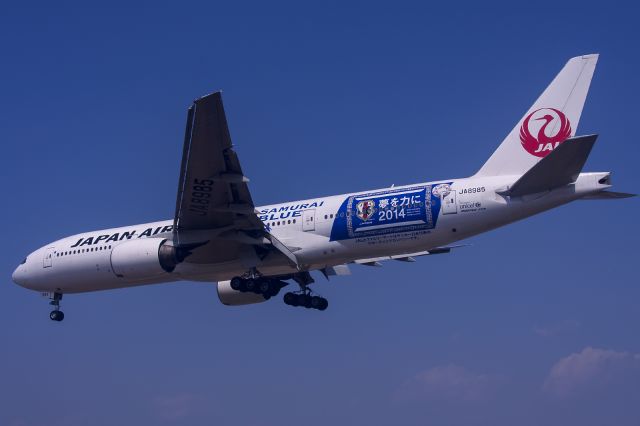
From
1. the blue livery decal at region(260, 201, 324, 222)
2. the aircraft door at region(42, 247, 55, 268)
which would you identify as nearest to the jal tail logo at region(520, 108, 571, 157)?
the blue livery decal at region(260, 201, 324, 222)

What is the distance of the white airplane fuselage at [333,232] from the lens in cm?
3022

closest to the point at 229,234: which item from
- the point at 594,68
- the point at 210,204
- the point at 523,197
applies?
the point at 210,204

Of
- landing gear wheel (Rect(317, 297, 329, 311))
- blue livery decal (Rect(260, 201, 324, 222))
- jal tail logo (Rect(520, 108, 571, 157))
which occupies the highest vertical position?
jal tail logo (Rect(520, 108, 571, 157))

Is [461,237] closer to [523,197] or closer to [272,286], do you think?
[523,197]

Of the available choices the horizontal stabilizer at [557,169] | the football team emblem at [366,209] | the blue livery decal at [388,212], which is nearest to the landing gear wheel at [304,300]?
the blue livery decal at [388,212]

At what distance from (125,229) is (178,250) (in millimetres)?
4231

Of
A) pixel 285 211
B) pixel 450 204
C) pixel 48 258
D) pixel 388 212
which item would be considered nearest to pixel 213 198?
pixel 285 211

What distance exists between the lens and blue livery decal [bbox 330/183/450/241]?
102ft

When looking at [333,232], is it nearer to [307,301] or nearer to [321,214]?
[321,214]

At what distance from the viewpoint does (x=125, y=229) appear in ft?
120

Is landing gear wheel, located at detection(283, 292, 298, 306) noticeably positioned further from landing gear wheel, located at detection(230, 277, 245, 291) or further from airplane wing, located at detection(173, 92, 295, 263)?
airplane wing, located at detection(173, 92, 295, 263)

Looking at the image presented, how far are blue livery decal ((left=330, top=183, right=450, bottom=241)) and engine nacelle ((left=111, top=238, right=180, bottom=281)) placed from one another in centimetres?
570

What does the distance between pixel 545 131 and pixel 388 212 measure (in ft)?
18.6

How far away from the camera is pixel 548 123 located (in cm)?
3148
